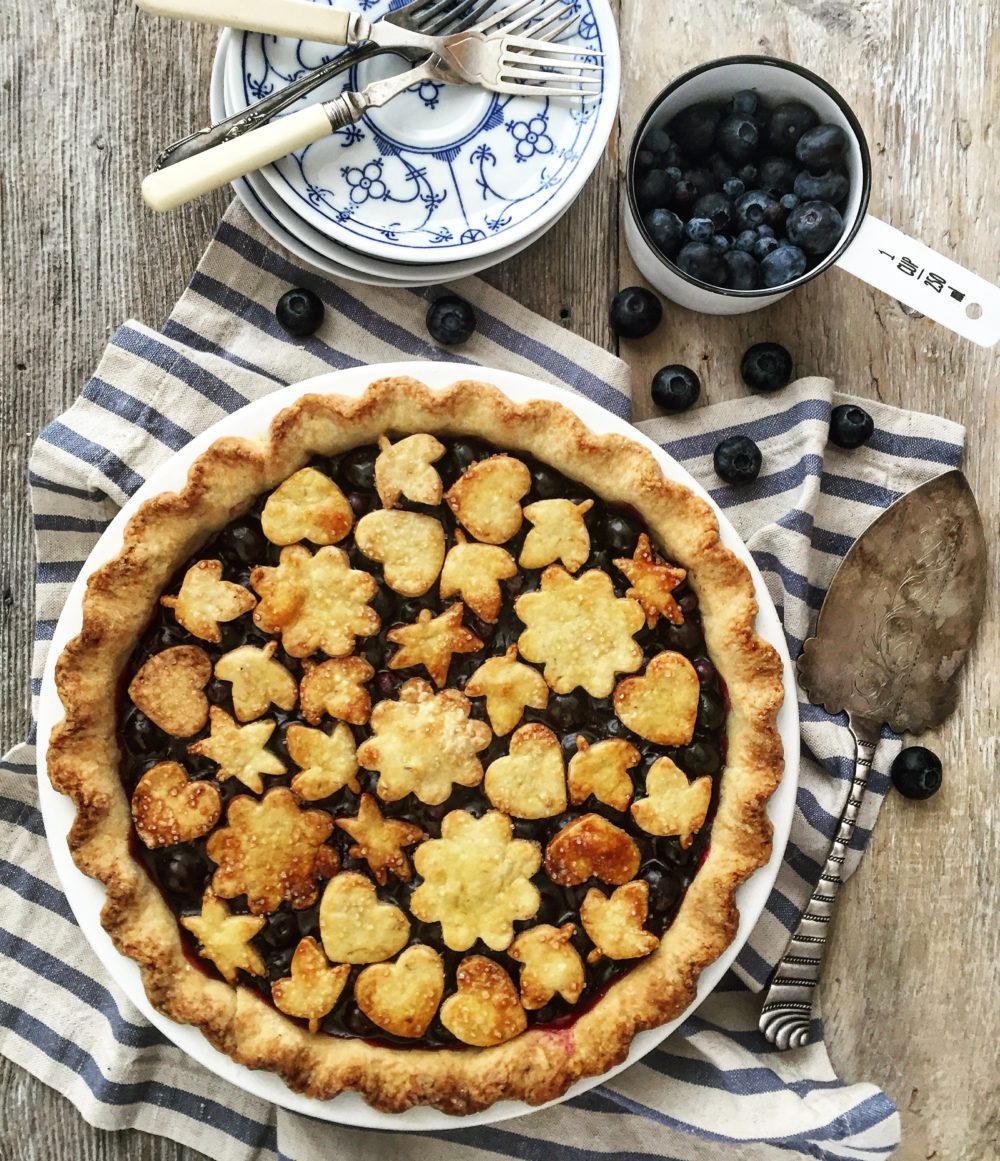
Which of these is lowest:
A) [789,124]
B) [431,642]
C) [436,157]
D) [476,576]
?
[431,642]

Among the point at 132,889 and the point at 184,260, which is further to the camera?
the point at 184,260

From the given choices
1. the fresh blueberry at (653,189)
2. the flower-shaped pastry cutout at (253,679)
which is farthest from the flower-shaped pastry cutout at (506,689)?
the fresh blueberry at (653,189)

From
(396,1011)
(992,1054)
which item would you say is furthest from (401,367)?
(992,1054)

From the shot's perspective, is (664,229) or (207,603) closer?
(207,603)

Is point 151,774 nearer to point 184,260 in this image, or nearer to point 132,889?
point 132,889

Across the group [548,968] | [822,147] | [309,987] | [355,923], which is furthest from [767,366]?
[309,987]

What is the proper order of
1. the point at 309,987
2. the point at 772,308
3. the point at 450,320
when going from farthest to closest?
the point at 772,308 → the point at 450,320 → the point at 309,987

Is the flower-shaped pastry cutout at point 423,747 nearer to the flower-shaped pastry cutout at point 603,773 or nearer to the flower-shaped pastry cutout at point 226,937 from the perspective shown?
the flower-shaped pastry cutout at point 603,773

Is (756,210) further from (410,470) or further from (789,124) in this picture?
(410,470)
